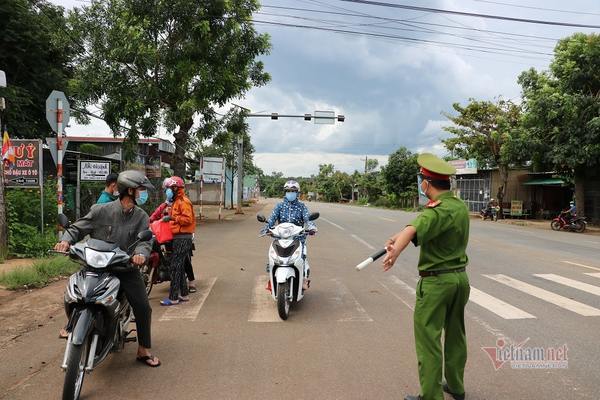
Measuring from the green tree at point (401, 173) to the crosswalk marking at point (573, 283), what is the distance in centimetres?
4298

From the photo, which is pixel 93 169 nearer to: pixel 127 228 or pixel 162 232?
pixel 162 232

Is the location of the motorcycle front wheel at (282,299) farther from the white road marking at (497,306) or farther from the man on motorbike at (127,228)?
the white road marking at (497,306)

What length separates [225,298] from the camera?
730cm

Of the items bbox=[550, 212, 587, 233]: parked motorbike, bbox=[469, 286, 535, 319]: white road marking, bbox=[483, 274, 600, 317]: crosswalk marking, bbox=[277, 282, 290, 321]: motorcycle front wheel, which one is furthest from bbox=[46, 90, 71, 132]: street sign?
bbox=[550, 212, 587, 233]: parked motorbike

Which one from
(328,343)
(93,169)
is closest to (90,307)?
(328,343)

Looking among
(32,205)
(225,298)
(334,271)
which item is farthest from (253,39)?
(225,298)

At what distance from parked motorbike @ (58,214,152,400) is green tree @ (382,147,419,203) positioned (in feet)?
163

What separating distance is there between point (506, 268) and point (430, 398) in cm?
780

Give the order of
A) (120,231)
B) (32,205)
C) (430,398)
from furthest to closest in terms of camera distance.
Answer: (32,205), (120,231), (430,398)

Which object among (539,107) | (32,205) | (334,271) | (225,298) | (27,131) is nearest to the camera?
(225,298)

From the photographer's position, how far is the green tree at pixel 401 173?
52969mm

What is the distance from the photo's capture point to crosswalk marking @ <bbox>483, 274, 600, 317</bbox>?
6.74 m

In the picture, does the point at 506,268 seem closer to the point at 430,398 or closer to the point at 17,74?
the point at 430,398

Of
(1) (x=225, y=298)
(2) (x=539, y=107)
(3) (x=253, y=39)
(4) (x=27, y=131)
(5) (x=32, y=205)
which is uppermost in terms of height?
(3) (x=253, y=39)
